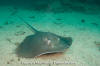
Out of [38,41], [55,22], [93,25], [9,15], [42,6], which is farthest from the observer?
[42,6]

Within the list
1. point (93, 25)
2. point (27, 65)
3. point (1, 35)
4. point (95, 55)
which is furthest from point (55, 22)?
point (27, 65)

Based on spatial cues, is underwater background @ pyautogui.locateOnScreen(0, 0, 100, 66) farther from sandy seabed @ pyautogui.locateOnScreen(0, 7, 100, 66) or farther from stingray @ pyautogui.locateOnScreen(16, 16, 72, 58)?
stingray @ pyautogui.locateOnScreen(16, 16, 72, 58)

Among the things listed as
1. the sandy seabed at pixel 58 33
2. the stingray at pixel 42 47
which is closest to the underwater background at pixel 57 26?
the sandy seabed at pixel 58 33

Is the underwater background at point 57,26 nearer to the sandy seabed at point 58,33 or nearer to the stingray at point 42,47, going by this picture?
the sandy seabed at point 58,33

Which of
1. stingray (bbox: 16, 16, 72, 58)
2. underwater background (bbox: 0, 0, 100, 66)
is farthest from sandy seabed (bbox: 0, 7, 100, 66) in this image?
stingray (bbox: 16, 16, 72, 58)

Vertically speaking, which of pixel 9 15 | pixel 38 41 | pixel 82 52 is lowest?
pixel 82 52

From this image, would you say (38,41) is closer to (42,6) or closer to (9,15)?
(9,15)

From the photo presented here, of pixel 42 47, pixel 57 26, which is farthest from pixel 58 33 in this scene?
pixel 42 47

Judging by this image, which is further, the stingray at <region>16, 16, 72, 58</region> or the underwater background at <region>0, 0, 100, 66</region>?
the underwater background at <region>0, 0, 100, 66</region>
